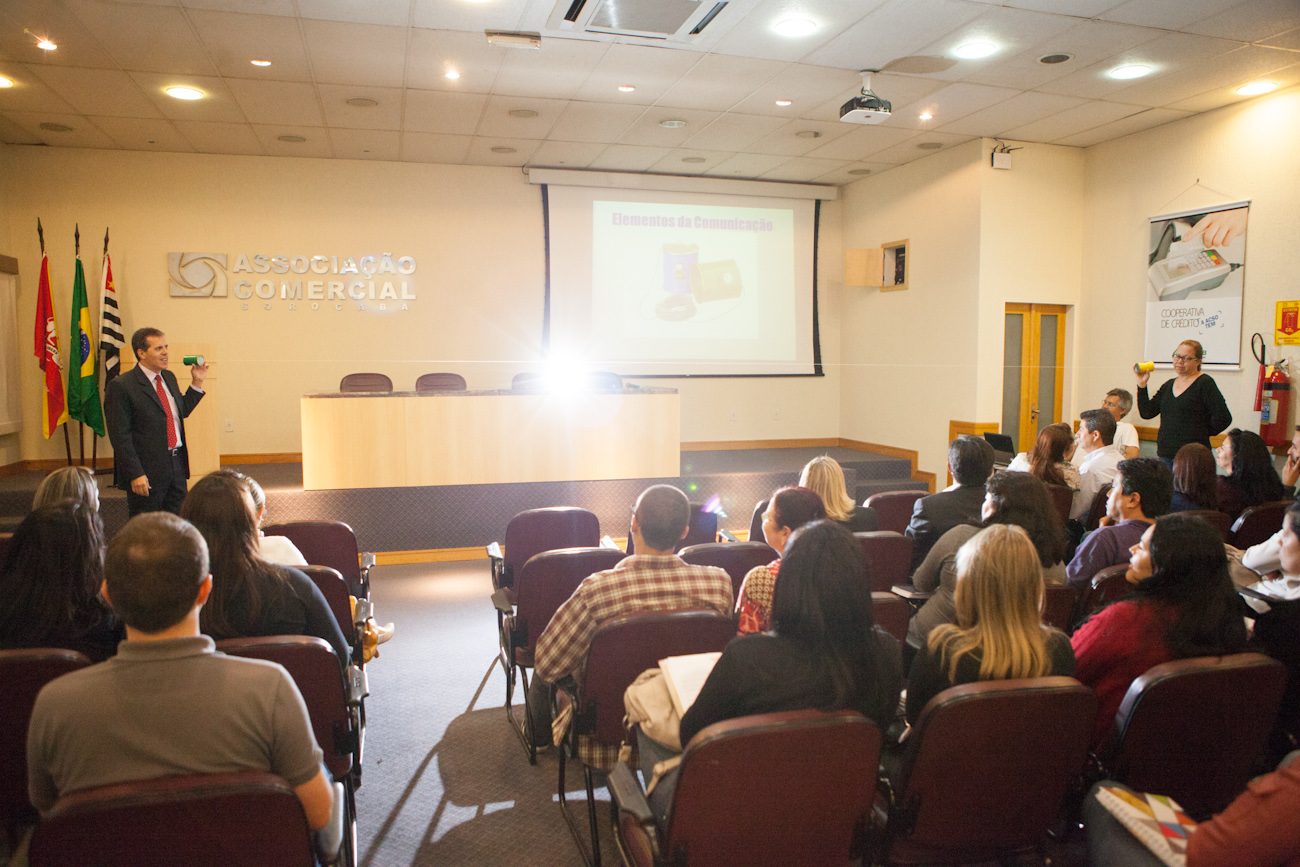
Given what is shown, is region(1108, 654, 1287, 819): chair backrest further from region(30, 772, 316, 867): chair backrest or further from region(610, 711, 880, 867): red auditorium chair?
region(30, 772, 316, 867): chair backrest

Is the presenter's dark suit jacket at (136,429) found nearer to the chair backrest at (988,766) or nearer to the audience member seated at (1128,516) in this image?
the chair backrest at (988,766)

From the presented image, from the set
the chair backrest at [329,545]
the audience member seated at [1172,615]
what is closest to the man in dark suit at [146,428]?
the chair backrest at [329,545]

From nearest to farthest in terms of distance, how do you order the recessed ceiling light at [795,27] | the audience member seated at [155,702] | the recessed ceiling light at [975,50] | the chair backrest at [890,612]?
1. the audience member seated at [155,702]
2. the chair backrest at [890,612]
3. the recessed ceiling light at [795,27]
4. the recessed ceiling light at [975,50]

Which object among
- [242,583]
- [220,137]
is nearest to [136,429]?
[242,583]

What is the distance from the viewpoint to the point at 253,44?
4.92 metres

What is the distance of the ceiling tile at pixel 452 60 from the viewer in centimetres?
488

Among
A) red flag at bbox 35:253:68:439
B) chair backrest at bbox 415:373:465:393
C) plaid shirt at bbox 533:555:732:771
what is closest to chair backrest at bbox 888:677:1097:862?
plaid shirt at bbox 533:555:732:771

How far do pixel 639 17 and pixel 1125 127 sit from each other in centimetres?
464

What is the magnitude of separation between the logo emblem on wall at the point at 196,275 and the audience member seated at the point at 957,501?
6.93 meters

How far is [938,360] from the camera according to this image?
25.9 ft

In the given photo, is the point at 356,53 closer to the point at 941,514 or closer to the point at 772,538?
the point at 772,538

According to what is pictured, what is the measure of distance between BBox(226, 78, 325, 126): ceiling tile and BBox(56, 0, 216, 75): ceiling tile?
0.36 meters

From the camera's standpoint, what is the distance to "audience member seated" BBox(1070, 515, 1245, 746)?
196 centimetres

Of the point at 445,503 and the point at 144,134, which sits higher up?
the point at 144,134
